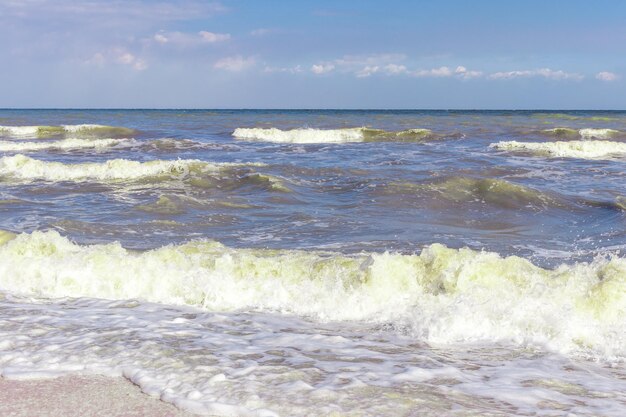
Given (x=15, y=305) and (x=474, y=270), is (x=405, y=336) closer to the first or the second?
(x=474, y=270)

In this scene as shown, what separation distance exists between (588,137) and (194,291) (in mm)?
31314

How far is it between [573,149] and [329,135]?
13906mm

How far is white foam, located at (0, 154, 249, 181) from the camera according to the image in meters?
16.5

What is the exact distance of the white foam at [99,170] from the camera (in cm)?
1653

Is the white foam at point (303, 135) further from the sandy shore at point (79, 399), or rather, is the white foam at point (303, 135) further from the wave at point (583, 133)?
the sandy shore at point (79, 399)

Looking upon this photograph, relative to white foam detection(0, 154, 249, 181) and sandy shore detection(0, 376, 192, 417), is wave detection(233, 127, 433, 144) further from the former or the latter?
sandy shore detection(0, 376, 192, 417)

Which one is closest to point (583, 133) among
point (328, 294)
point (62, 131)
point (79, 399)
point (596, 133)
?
point (596, 133)

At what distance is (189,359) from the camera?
4520 mm

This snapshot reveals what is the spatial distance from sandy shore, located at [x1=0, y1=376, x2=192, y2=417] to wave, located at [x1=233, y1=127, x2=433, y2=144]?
1112 inches

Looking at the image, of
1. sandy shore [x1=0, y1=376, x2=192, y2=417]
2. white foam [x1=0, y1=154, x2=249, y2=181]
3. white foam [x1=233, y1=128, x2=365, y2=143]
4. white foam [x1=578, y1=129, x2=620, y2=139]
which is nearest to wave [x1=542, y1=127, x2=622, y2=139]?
white foam [x1=578, y1=129, x2=620, y2=139]

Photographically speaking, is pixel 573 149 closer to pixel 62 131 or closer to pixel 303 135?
pixel 303 135

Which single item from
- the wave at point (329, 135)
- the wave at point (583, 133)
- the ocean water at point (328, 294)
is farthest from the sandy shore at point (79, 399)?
the wave at point (583, 133)

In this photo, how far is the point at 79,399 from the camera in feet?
12.5

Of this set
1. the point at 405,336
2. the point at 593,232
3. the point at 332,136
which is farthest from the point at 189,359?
the point at 332,136
